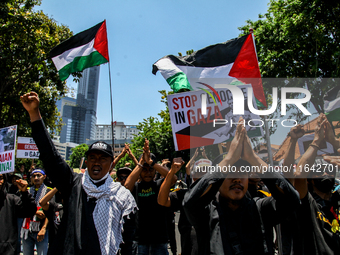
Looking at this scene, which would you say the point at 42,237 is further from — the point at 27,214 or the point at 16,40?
the point at 16,40

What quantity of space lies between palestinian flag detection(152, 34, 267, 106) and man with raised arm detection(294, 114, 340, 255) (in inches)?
93.2

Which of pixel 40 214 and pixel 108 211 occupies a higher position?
pixel 108 211

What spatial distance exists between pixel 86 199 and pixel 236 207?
1.27 metres

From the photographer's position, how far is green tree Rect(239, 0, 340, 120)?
505 inches

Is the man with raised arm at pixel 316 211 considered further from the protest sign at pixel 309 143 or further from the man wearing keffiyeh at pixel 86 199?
the man wearing keffiyeh at pixel 86 199

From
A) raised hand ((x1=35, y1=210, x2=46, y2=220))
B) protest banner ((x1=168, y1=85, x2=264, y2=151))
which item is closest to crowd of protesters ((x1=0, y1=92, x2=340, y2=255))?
protest banner ((x1=168, y1=85, x2=264, y2=151))

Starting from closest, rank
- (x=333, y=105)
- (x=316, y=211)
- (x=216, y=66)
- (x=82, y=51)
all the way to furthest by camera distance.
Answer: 1. (x=316, y=211)
2. (x=333, y=105)
3. (x=216, y=66)
4. (x=82, y=51)

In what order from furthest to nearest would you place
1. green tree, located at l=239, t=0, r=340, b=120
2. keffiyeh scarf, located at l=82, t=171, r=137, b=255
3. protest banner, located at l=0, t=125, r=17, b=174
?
green tree, located at l=239, t=0, r=340, b=120 → protest banner, located at l=0, t=125, r=17, b=174 → keffiyeh scarf, located at l=82, t=171, r=137, b=255

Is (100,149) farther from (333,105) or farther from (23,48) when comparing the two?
(23,48)

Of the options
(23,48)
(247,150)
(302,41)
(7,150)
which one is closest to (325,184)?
(247,150)

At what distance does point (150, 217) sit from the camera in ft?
13.6

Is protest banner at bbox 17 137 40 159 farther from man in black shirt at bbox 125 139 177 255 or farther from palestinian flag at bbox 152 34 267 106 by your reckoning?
man in black shirt at bbox 125 139 177 255

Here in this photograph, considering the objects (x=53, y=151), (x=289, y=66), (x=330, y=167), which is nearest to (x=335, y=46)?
(x=289, y=66)

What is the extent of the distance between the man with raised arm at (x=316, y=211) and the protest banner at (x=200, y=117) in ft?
Answer: 5.48
